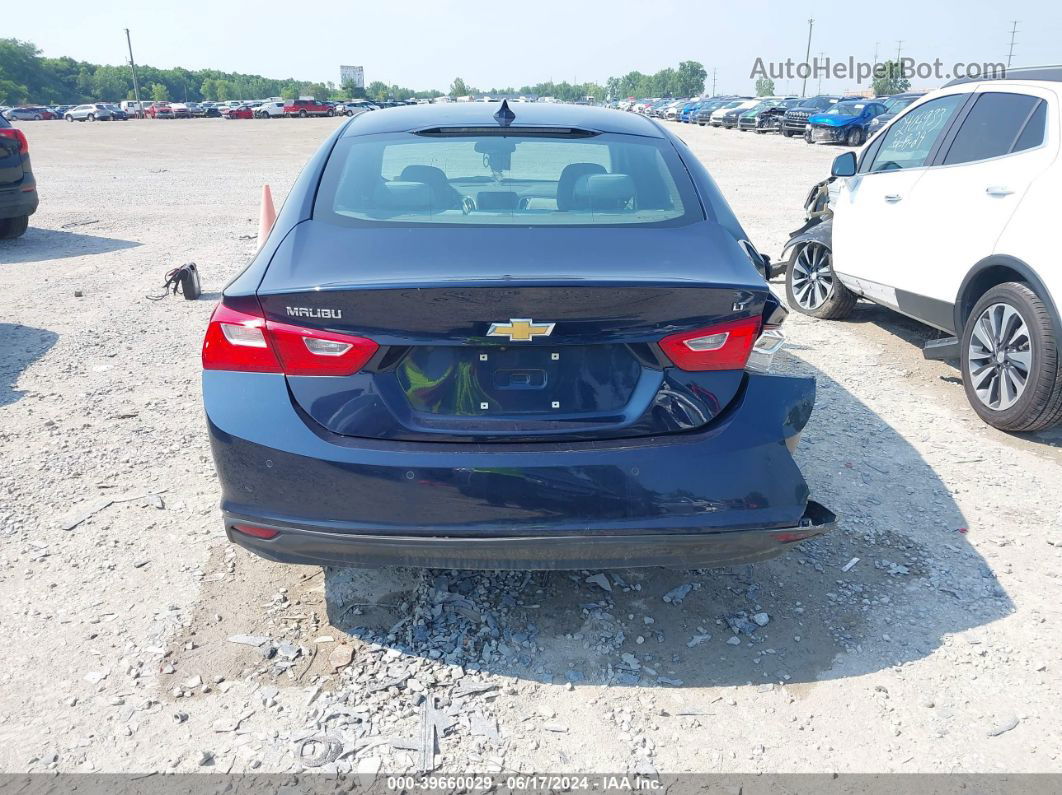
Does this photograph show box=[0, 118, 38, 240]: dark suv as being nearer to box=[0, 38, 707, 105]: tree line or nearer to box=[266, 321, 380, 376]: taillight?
box=[266, 321, 380, 376]: taillight

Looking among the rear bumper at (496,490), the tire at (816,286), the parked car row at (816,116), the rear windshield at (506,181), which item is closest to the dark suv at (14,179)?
the rear windshield at (506,181)

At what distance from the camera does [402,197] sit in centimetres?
304

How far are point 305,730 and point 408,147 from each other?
89.2 inches

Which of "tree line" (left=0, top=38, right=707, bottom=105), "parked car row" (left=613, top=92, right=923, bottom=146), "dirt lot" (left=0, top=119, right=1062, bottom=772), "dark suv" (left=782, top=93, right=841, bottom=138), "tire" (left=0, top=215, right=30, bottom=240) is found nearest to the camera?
"dirt lot" (left=0, top=119, right=1062, bottom=772)

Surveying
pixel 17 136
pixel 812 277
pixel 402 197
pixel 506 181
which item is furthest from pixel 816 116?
pixel 402 197

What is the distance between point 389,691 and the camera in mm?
2605

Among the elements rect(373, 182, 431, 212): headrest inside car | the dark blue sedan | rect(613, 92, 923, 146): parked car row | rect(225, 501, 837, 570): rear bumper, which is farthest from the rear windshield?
rect(613, 92, 923, 146): parked car row

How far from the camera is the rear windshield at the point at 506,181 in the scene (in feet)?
9.57

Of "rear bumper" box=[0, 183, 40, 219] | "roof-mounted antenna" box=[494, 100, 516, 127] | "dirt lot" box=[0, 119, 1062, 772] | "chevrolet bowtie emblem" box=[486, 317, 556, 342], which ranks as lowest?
"dirt lot" box=[0, 119, 1062, 772]

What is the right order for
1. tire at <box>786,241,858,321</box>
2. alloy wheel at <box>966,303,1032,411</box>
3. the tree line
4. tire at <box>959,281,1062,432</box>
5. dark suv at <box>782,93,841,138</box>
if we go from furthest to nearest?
the tree line, dark suv at <box>782,93,841,138</box>, tire at <box>786,241,858,321</box>, alloy wheel at <box>966,303,1032,411</box>, tire at <box>959,281,1062,432</box>

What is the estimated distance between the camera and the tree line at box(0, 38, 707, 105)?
122m

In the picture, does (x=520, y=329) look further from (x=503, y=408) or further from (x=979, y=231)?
(x=979, y=231)

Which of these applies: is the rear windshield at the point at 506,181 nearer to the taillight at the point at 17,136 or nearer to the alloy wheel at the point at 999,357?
the alloy wheel at the point at 999,357

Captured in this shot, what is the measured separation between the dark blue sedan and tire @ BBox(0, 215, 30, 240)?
959 cm
